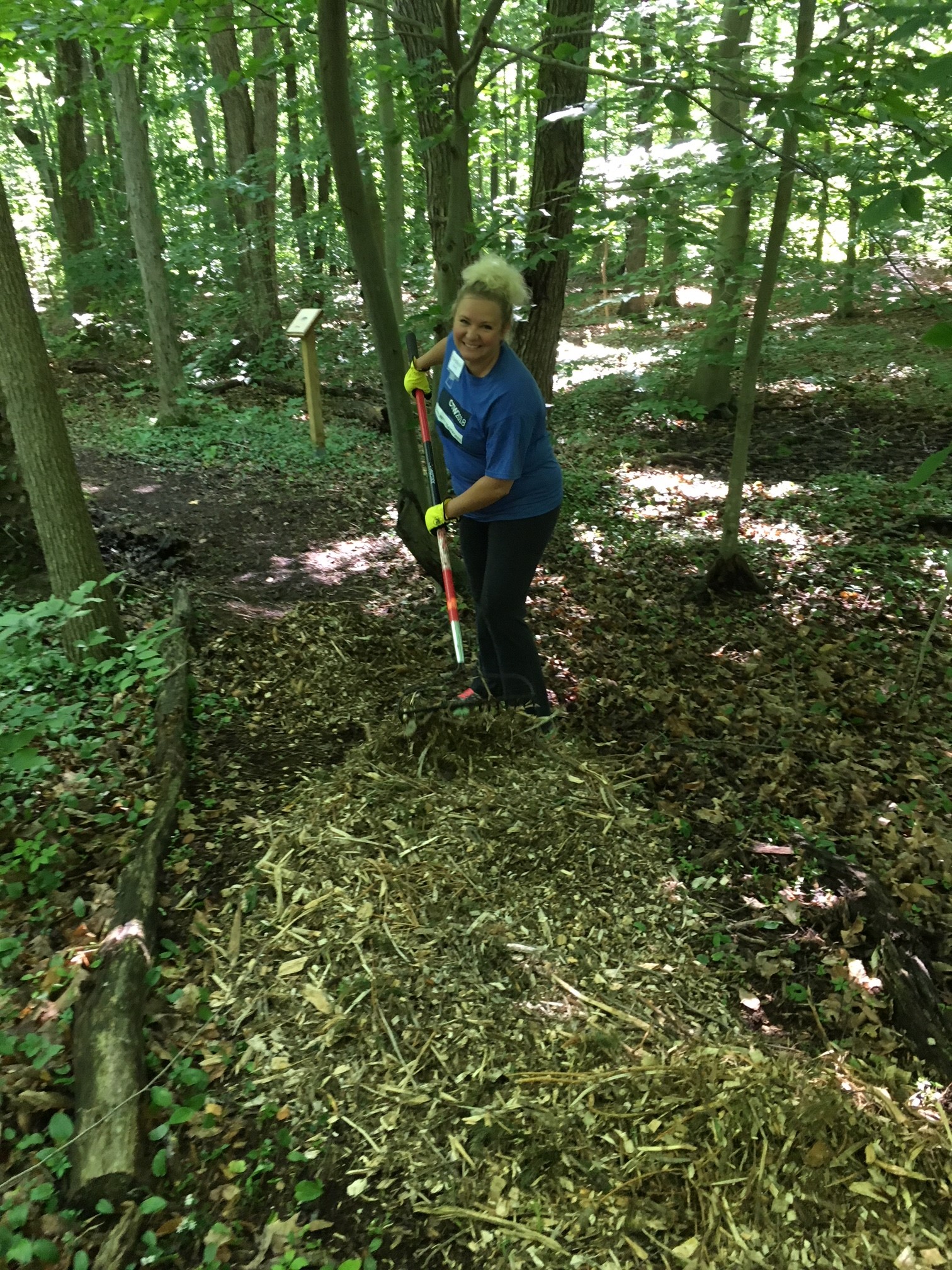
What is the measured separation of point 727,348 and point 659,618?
401 cm

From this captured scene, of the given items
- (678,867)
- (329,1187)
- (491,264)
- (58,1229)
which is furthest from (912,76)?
(58,1229)

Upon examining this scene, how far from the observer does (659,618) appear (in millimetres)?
5105

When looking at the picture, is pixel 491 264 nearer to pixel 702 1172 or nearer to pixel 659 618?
pixel 659 618

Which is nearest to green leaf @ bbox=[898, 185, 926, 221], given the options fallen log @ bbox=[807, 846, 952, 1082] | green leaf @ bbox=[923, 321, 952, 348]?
green leaf @ bbox=[923, 321, 952, 348]

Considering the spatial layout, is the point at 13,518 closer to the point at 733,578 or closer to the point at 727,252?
the point at 733,578

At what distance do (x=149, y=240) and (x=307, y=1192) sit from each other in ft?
30.3

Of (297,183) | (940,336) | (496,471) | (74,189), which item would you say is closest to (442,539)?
(496,471)

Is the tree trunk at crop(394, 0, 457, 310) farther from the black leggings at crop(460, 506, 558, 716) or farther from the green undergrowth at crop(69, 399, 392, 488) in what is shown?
the green undergrowth at crop(69, 399, 392, 488)

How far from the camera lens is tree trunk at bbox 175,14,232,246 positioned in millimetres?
8367

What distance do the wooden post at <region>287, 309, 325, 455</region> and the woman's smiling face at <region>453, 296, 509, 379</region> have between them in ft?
17.2

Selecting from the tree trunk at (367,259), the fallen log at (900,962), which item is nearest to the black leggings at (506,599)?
the tree trunk at (367,259)

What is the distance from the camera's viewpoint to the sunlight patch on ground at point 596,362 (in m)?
10.5

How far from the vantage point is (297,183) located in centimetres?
1347

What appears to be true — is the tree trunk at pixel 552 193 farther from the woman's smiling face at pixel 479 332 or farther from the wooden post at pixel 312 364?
the wooden post at pixel 312 364
